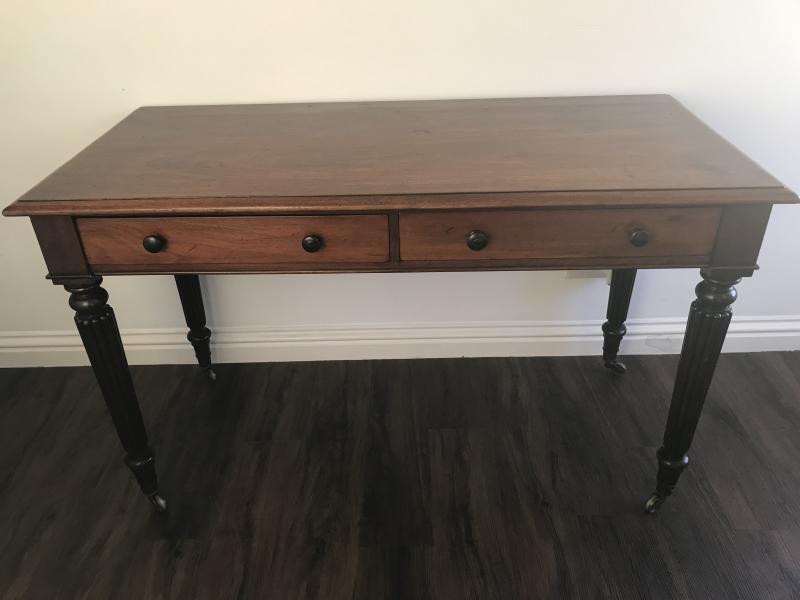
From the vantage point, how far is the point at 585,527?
5.22 feet

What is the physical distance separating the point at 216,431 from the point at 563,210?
4.03 feet

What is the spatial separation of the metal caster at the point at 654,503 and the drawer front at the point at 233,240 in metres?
0.93

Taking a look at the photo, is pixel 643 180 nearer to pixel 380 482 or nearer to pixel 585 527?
pixel 585 527

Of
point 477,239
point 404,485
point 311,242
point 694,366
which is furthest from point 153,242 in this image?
point 694,366

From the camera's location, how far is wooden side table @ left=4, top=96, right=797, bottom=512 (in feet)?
3.99

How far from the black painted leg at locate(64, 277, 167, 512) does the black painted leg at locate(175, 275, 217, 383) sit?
0.45 meters

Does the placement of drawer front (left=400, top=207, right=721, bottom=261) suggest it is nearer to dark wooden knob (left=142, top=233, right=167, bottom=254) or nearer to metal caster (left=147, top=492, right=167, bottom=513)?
dark wooden knob (left=142, top=233, right=167, bottom=254)

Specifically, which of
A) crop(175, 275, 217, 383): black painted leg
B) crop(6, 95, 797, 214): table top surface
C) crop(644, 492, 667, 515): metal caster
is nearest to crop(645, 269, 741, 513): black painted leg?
crop(644, 492, 667, 515): metal caster

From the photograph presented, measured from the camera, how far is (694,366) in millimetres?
1403

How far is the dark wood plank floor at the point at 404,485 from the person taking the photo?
1492 millimetres

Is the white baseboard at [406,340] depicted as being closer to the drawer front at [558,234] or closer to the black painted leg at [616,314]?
the black painted leg at [616,314]

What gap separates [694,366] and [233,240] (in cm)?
101

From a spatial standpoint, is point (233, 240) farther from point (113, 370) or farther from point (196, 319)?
point (196, 319)

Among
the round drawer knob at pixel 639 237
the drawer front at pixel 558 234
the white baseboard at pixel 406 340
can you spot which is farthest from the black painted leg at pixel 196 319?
the round drawer knob at pixel 639 237
